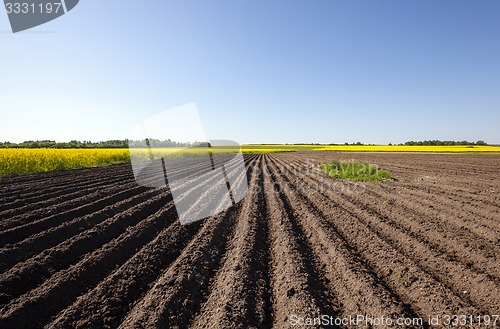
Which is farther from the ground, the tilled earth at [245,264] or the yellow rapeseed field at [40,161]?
the yellow rapeseed field at [40,161]

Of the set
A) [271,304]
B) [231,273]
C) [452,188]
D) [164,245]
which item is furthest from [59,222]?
[452,188]

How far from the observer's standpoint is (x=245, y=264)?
14.9 ft

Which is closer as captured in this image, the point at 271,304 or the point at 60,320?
the point at 60,320

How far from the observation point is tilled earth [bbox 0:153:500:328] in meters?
3.37

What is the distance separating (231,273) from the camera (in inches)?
169

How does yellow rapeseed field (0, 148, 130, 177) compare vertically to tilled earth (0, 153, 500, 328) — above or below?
above

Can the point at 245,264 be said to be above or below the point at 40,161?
below

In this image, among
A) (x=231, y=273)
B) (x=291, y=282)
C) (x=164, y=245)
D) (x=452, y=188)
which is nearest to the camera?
(x=291, y=282)

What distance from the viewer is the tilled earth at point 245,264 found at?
132 inches

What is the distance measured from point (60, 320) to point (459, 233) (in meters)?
7.36

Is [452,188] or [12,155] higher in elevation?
[12,155]

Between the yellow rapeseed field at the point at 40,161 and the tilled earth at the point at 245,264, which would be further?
the yellow rapeseed field at the point at 40,161

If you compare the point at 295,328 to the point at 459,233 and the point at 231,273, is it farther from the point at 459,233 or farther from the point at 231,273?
the point at 459,233

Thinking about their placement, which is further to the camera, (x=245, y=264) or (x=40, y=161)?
(x=40, y=161)
